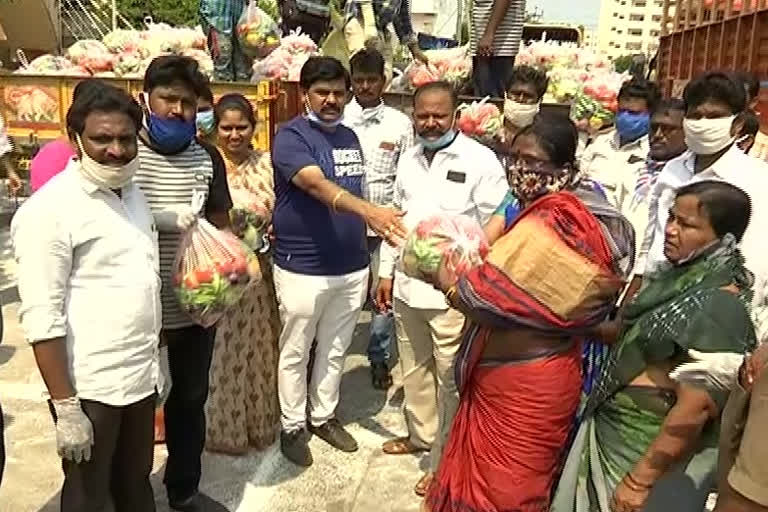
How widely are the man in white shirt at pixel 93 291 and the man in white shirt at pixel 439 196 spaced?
1.43 meters

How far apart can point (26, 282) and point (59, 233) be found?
0.59ft

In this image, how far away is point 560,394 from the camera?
2594 mm

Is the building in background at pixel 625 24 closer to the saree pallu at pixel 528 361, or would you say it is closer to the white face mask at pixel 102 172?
the saree pallu at pixel 528 361

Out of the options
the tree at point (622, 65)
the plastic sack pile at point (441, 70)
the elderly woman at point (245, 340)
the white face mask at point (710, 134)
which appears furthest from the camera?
the tree at point (622, 65)

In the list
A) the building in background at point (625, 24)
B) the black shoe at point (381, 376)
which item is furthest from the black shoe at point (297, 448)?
the building in background at point (625, 24)

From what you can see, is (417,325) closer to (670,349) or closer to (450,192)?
(450,192)

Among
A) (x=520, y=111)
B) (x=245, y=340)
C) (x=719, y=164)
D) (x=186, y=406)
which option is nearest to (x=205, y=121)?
(x=245, y=340)

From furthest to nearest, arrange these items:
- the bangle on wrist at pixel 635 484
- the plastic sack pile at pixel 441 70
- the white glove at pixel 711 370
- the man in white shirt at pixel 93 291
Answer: the plastic sack pile at pixel 441 70, the man in white shirt at pixel 93 291, the bangle on wrist at pixel 635 484, the white glove at pixel 711 370

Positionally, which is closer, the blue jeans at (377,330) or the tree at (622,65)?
the blue jeans at (377,330)

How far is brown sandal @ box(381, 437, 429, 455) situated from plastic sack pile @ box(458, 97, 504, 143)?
2.05m

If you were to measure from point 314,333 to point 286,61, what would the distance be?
2.25 m

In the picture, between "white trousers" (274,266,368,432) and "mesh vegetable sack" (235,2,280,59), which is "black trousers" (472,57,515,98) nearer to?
"mesh vegetable sack" (235,2,280,59)

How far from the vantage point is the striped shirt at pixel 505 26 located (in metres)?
6.11

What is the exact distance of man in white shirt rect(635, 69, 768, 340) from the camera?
306 cm
